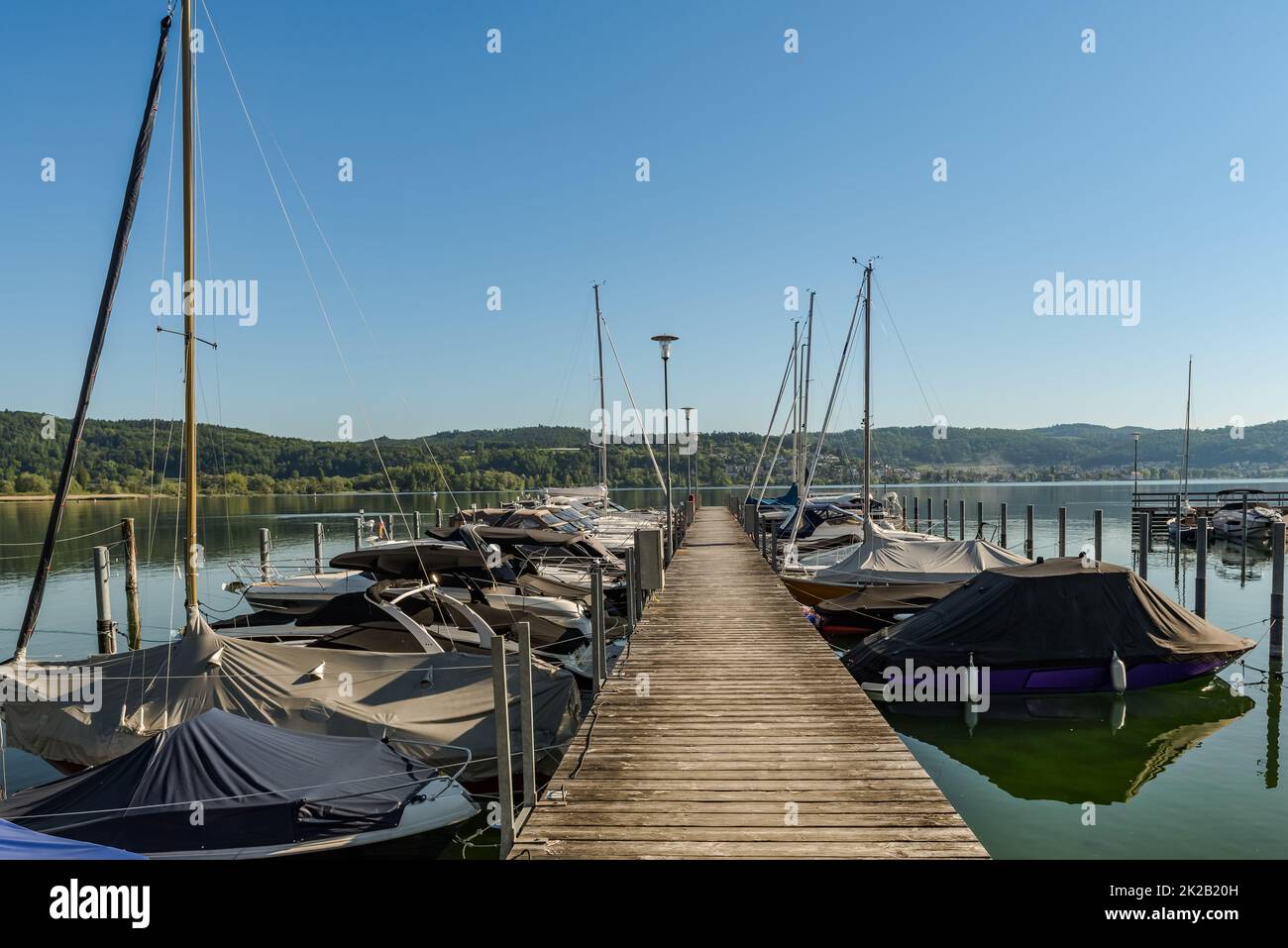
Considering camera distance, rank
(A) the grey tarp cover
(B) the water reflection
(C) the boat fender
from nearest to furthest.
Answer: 1. (A) the grey tarp cover
2. (B) the water reflection
3. (C) the boat fender

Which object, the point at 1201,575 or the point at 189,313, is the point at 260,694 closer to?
the point at 189,313

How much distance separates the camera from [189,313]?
11867 mm

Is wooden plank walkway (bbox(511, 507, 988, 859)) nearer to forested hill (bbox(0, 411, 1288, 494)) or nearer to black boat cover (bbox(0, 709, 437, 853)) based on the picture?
black boat cover (bbox(0, 709, 437, 853))

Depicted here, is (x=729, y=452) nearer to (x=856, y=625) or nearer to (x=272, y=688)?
(x=856, y=625)

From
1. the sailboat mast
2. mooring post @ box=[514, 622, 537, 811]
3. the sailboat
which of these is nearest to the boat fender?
the sailboat

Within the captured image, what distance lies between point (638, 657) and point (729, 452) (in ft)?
494

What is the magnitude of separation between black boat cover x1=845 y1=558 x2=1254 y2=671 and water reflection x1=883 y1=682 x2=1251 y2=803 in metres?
0.90

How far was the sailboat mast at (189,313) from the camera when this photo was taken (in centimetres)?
1156

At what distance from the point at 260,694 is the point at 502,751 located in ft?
18.0

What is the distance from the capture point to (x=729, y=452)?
161 m

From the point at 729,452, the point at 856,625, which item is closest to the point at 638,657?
the point at 856,625

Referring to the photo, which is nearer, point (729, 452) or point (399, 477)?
point (399, 477)

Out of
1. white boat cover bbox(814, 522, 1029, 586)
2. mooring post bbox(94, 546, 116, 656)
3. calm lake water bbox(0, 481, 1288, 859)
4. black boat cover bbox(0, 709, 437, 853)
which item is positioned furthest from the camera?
white boat cover bbox(814, 522, 1029, 586)

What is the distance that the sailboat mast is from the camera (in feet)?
37.9
